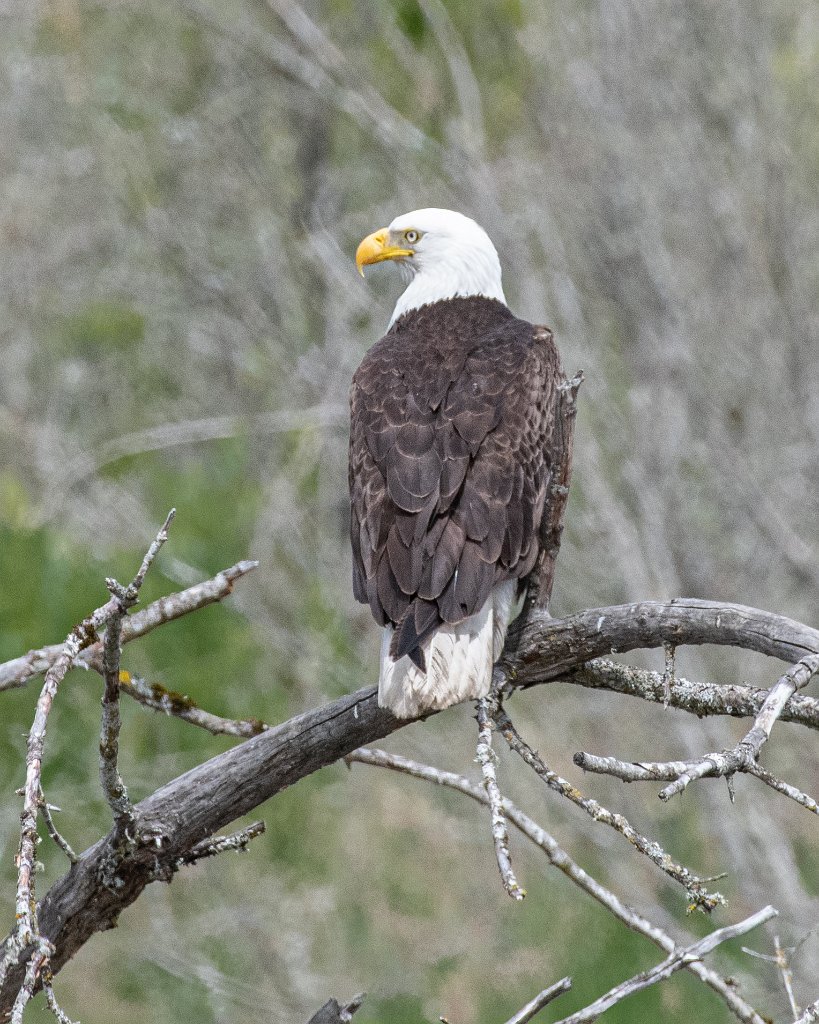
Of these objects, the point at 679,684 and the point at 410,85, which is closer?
the point at 679,684

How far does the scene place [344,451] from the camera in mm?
8266

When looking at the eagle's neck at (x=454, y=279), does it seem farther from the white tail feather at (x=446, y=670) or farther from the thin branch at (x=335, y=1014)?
the thin branch at (x=335, y=1014)

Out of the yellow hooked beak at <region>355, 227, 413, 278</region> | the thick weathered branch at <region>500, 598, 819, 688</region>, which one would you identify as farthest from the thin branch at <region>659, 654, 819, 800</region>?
the yellow hooked beak at <region>355, 227, 413, 278</region>

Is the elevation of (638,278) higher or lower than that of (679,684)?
higher

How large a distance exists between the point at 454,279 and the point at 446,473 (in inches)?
55.1

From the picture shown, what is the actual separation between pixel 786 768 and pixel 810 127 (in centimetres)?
337

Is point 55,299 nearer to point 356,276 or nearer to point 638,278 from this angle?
point 356,276

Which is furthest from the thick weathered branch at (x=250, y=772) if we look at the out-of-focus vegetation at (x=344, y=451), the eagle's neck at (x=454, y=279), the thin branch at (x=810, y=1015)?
the out-of-focus vegetation at (x=344, y=451)

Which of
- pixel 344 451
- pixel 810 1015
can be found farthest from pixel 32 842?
pixel 344 451

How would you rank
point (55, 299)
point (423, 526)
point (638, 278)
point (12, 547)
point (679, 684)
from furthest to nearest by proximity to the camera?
point (55, 299), point (638, 278), point (12, 547), point (423, 526), point (679, 684)

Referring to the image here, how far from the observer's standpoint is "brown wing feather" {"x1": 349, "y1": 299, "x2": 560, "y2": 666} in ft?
11.0

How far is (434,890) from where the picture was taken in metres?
8.02

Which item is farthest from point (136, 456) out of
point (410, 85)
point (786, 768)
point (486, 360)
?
point (486, 360)

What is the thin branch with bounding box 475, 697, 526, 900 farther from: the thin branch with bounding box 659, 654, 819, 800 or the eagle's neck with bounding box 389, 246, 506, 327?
the eagle's neck with bounding box 389, 246, 506, 327
